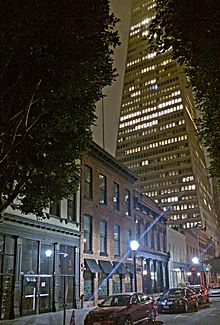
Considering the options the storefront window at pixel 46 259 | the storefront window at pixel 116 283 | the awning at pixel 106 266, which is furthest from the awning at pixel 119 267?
the storefront window at pixel 46 259

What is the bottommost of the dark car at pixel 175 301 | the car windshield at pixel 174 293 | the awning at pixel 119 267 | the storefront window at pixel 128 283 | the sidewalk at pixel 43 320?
the sidewalk at pixel 43 320

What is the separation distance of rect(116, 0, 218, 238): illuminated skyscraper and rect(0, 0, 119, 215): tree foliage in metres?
138

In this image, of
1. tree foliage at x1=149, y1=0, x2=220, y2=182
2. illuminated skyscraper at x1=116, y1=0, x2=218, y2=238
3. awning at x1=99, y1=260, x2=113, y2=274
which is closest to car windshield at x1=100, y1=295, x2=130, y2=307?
tree foliage at x1=149, y1=0, x2=220, y2=182

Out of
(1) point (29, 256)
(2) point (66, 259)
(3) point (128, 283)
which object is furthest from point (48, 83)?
(3) point (128, 283)

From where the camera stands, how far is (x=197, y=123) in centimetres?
1566

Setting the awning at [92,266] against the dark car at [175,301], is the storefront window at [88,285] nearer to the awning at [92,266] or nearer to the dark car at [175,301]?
the awning at [92,266]

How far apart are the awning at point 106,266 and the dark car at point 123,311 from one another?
9888 mm

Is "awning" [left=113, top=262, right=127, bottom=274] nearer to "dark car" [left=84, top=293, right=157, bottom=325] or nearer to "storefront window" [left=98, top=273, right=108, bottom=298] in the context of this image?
"storefront window" [left=98, top=273, right=108, bottom=298]

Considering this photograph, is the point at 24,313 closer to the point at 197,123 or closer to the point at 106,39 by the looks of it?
the point at 197,123

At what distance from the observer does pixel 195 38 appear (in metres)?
9.93

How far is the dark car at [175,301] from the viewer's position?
25.4 m

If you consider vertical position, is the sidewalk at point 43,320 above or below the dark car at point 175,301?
below

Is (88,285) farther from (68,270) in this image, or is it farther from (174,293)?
(174,293)

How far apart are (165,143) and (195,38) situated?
534ft
